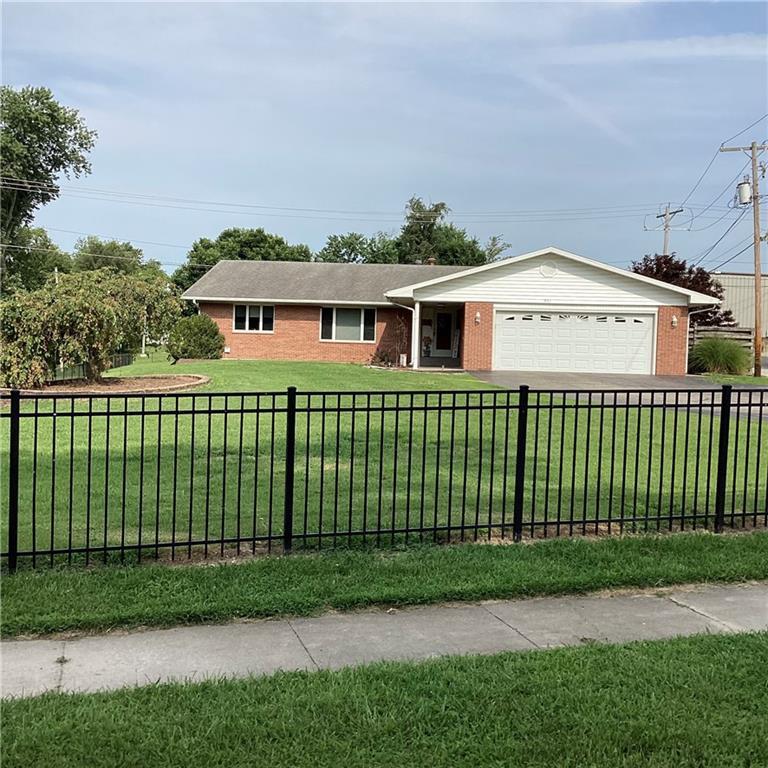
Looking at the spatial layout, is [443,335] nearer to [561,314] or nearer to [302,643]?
[561,314]

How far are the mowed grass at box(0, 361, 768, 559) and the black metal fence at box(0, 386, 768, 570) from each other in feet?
0.11

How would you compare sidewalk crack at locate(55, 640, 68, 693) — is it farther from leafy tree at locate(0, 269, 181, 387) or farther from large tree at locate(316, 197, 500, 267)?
large tree at locate(316, 197, 500, 267)

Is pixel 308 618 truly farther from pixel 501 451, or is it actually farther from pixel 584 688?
pixel 501 451

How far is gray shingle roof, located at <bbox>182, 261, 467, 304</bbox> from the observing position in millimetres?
30469

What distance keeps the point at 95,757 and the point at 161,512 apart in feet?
13.6

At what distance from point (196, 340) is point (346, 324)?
20.7ft

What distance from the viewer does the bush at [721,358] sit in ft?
94.4

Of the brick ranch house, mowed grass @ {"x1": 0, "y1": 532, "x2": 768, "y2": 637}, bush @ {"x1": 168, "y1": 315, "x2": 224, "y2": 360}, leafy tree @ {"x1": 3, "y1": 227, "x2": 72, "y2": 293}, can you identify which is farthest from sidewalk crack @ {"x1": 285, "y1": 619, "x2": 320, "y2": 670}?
leafy tree @ {"x1": 3, "y1": 227, "x2": 72, "y2": 293}

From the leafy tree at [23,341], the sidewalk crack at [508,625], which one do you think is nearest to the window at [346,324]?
the leafy tree at [23,341]

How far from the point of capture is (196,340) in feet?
90.6

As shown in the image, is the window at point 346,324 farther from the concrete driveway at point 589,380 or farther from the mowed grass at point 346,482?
the mowed grass at point 346,482

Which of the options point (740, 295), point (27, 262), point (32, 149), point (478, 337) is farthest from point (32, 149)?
point (740, 295)

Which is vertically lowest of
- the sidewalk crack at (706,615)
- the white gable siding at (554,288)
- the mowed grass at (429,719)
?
the sidewalk crack at (706,615)

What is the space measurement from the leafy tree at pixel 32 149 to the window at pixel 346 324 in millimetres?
28209
